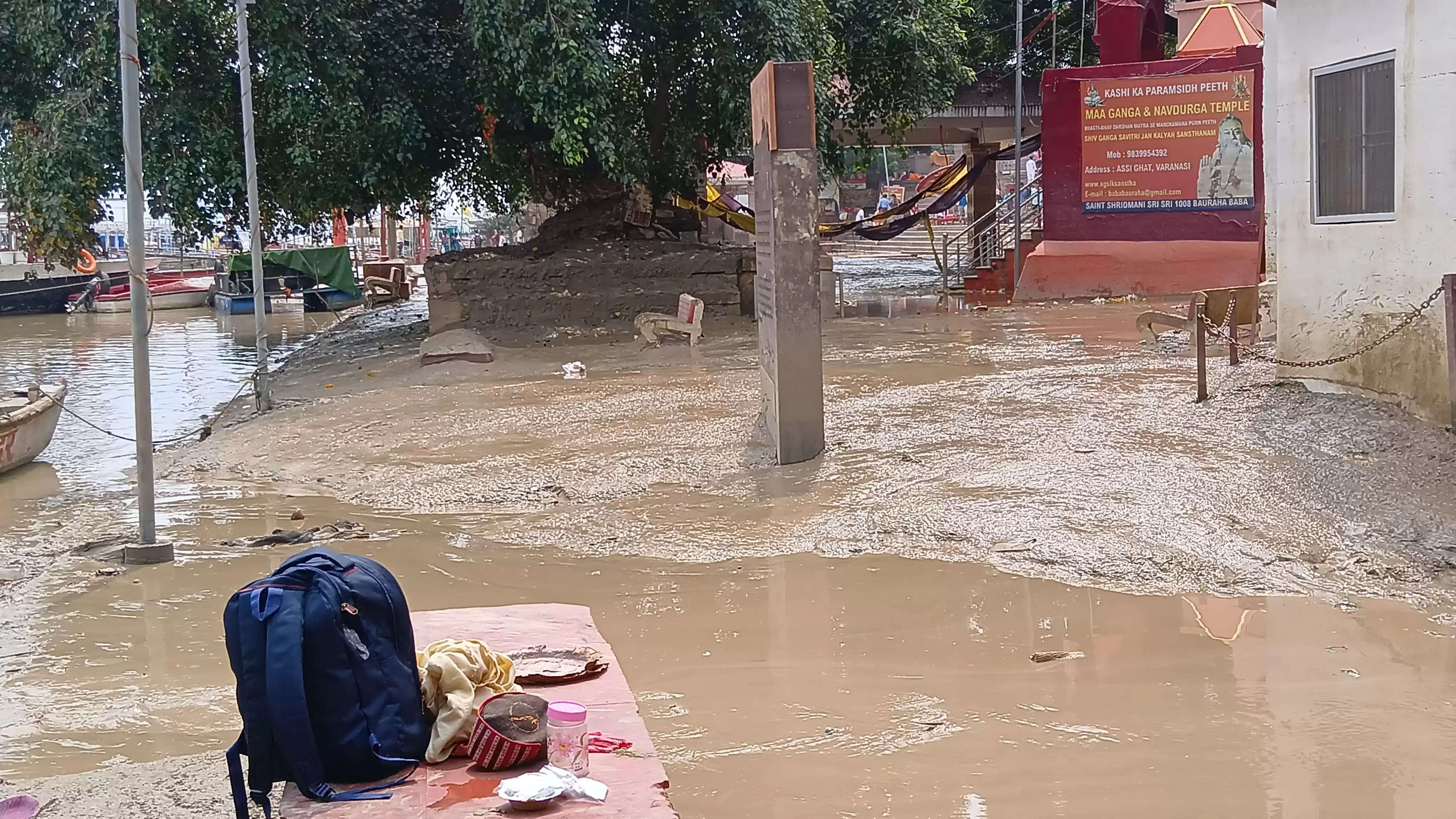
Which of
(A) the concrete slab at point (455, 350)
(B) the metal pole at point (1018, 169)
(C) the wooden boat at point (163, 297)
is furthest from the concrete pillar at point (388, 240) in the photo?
(A) the concrete slab at point (455, 350)

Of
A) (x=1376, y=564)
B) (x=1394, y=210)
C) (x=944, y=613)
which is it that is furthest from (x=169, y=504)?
(x=1394, y=210)

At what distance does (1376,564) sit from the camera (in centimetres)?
593

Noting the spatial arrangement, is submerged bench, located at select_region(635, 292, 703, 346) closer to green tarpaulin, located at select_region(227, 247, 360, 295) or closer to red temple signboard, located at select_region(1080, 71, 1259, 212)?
red temple signboard, located at select_region(1080, 71, 1259, 212)

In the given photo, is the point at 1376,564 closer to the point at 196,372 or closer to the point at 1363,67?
the point at 1363,67

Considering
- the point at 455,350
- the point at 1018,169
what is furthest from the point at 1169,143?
the point at 455,350

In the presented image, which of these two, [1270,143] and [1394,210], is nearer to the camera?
[1394,210]

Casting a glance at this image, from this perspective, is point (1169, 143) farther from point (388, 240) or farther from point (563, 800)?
point (388, 240)

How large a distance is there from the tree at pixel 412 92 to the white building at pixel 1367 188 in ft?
26.0

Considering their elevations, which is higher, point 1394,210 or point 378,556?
point 1394,210

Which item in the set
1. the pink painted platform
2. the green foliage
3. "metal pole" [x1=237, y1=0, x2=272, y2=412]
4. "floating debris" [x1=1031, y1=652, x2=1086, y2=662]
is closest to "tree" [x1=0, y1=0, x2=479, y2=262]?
"metal pole" [x1=237, y1=0, x2=272, y2=412]

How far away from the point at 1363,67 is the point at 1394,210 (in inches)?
37.7

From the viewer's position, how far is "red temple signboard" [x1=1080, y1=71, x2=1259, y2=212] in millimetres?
17938

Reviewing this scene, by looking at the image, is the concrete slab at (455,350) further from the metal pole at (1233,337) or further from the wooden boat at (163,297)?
the wooden boat at (163,297)

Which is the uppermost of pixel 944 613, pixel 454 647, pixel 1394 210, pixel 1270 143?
pixel 1270 143
